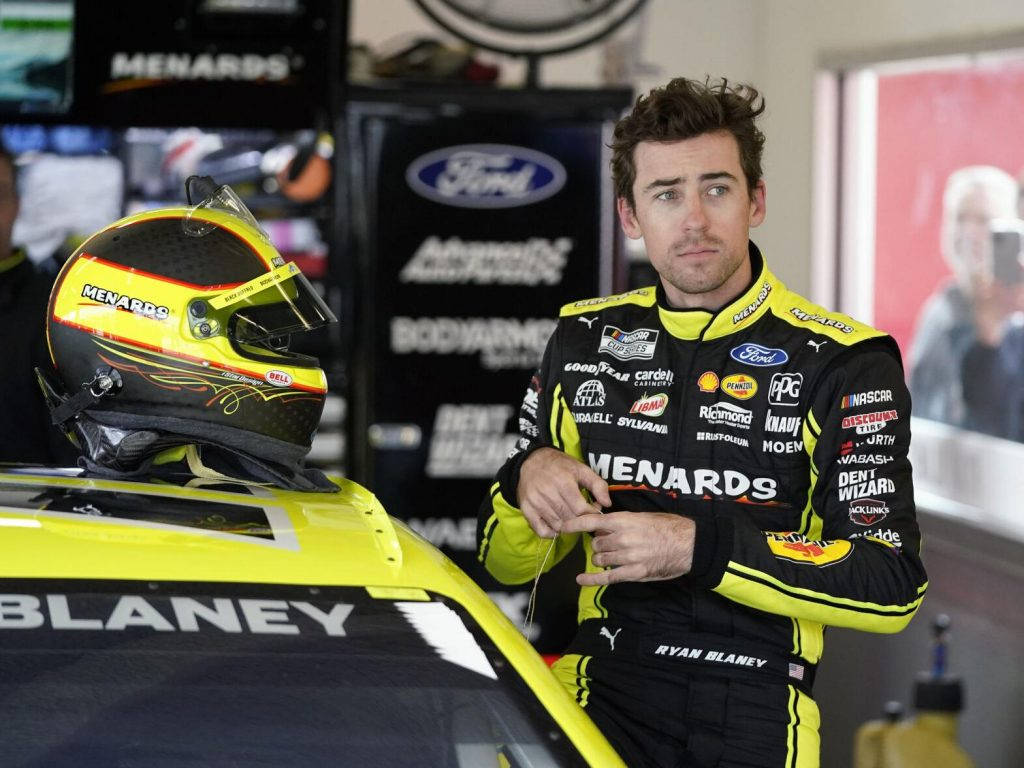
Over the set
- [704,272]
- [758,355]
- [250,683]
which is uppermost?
[704,272]

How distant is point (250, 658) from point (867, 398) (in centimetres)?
92

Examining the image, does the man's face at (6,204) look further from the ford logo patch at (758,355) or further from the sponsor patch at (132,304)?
the ford logo patch at (758,355)

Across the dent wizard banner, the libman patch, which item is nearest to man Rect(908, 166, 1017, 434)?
the dent wizard banner

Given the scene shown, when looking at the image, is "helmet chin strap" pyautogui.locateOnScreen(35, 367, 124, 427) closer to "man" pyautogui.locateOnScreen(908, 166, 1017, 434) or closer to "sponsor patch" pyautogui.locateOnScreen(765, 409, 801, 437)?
"sponsor patch" pyautogui.locateOnScreen(765, 409, 801, 437)

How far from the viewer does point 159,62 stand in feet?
Result: 14.2

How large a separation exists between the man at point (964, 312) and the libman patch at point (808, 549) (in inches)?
101

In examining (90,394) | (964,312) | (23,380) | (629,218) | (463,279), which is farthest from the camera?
(964,312)

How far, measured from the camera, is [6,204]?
3.68 m

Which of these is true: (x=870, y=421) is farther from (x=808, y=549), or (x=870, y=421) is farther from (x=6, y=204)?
(x=6, y=204)

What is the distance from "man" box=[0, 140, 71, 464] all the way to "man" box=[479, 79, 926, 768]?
127cm

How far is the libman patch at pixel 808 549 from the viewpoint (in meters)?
1.85

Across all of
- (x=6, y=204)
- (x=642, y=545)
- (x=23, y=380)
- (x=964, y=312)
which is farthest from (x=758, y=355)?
(x=964, y=312)

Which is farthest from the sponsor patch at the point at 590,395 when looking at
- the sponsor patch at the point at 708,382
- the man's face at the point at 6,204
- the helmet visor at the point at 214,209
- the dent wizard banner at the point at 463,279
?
the dent wizard banner at the point at 463,279

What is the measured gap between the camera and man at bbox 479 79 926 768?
186 centimetres
